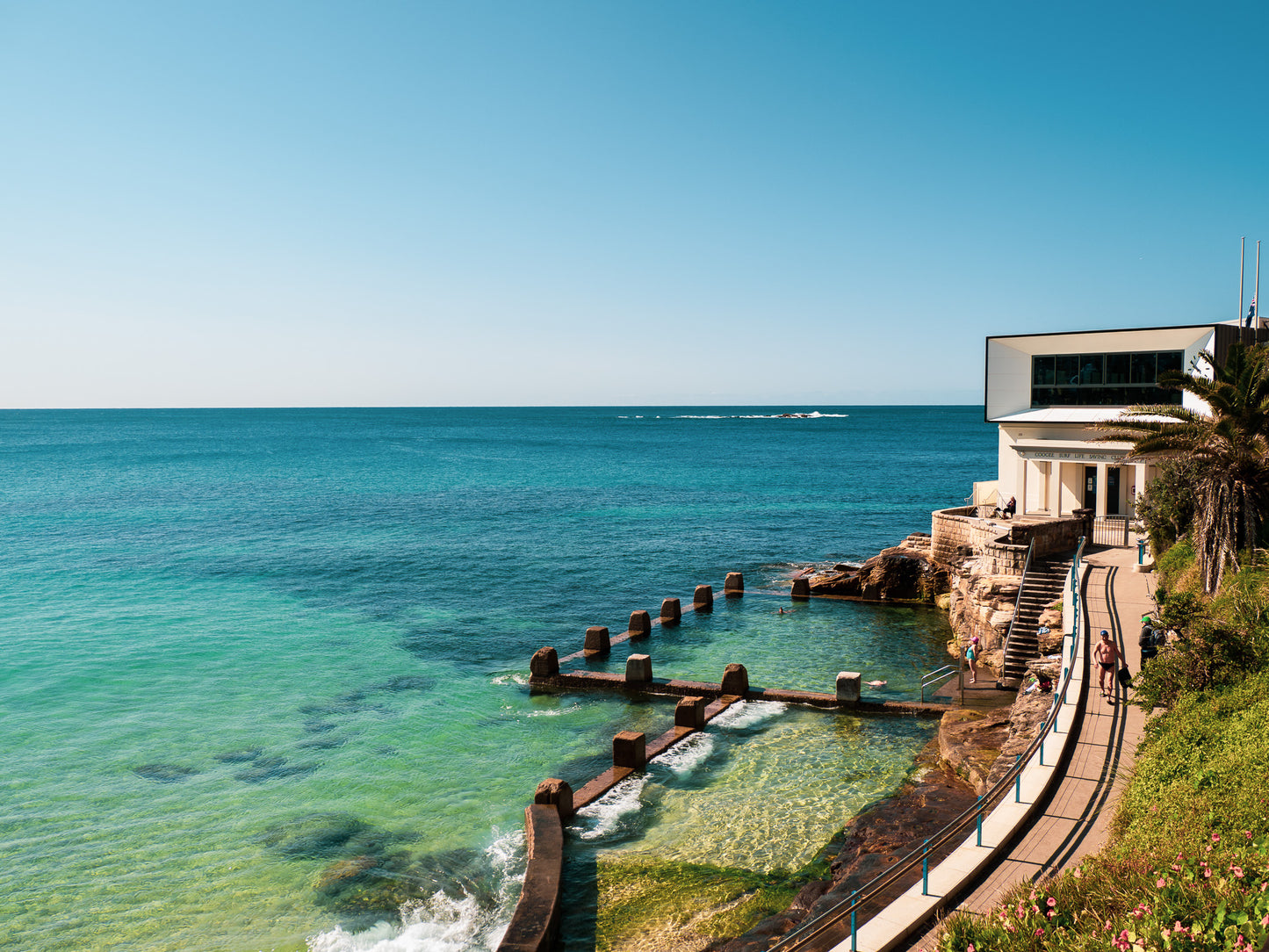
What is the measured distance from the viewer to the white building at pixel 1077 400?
116ft

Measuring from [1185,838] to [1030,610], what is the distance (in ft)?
64.1

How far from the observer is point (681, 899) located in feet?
50.1

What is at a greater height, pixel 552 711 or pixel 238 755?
pixel 552 711

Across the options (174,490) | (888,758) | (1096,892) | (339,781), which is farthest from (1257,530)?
(174,490)

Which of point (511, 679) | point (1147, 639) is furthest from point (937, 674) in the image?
point (511, 679)

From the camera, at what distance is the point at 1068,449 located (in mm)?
36906

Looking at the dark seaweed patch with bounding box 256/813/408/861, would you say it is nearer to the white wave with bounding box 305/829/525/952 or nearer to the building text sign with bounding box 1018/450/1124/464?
the white wave with bounding box 305/829/525/952

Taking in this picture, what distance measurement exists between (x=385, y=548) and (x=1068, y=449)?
4021 centimetres

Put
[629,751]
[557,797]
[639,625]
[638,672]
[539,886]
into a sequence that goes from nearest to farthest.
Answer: [539,886] → [557,797] → [629,751] → [638,672] → [639,625]

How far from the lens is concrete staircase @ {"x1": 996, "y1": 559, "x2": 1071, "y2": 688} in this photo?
26.1 metres

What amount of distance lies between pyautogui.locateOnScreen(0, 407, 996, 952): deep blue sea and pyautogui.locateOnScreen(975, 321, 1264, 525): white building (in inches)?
326

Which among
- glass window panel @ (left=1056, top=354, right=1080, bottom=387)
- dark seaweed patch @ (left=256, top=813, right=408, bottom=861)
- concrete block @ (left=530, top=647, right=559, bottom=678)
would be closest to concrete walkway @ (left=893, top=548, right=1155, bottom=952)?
dark seaweed patch @ (left=256, top=813, right=408, bottom=861)

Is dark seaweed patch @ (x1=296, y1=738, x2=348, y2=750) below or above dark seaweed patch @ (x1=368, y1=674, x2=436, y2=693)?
below

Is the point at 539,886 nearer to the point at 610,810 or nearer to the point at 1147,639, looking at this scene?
the point at 610,810
